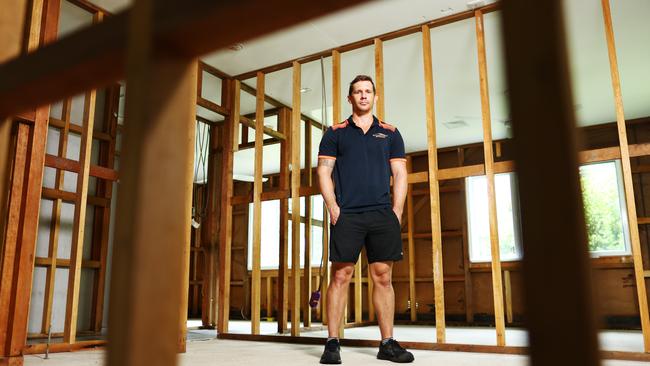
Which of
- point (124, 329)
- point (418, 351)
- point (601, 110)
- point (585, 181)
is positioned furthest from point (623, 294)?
point (124, 329)

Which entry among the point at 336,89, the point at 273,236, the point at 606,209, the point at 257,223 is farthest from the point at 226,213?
the point at 606,209

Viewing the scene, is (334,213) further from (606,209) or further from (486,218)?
(606,209)

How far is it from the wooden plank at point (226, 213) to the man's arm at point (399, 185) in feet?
6.63

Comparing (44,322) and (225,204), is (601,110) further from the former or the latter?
(44,322)

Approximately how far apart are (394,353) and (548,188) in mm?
2498

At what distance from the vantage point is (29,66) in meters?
0.54

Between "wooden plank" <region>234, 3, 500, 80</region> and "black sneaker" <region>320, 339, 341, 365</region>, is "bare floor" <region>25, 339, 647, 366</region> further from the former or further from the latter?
"wooden plank" <region>234, 3, 500, 80</region>

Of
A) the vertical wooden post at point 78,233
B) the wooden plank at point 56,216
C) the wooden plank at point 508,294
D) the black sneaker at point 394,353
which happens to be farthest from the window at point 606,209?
the wooden plank at point 56,216

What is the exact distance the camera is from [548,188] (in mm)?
289

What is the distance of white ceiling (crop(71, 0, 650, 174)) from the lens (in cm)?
384

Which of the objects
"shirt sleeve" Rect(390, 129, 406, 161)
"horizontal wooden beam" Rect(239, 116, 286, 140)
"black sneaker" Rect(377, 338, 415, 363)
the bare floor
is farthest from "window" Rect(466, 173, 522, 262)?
"black sneaker" Rect(377, 338, 415, 363)

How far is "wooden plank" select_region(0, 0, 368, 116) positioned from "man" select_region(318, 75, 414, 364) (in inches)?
88.7

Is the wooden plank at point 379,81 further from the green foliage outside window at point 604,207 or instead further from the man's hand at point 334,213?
the green foliage outside window at point 604,207

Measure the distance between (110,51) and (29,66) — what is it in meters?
0.15
